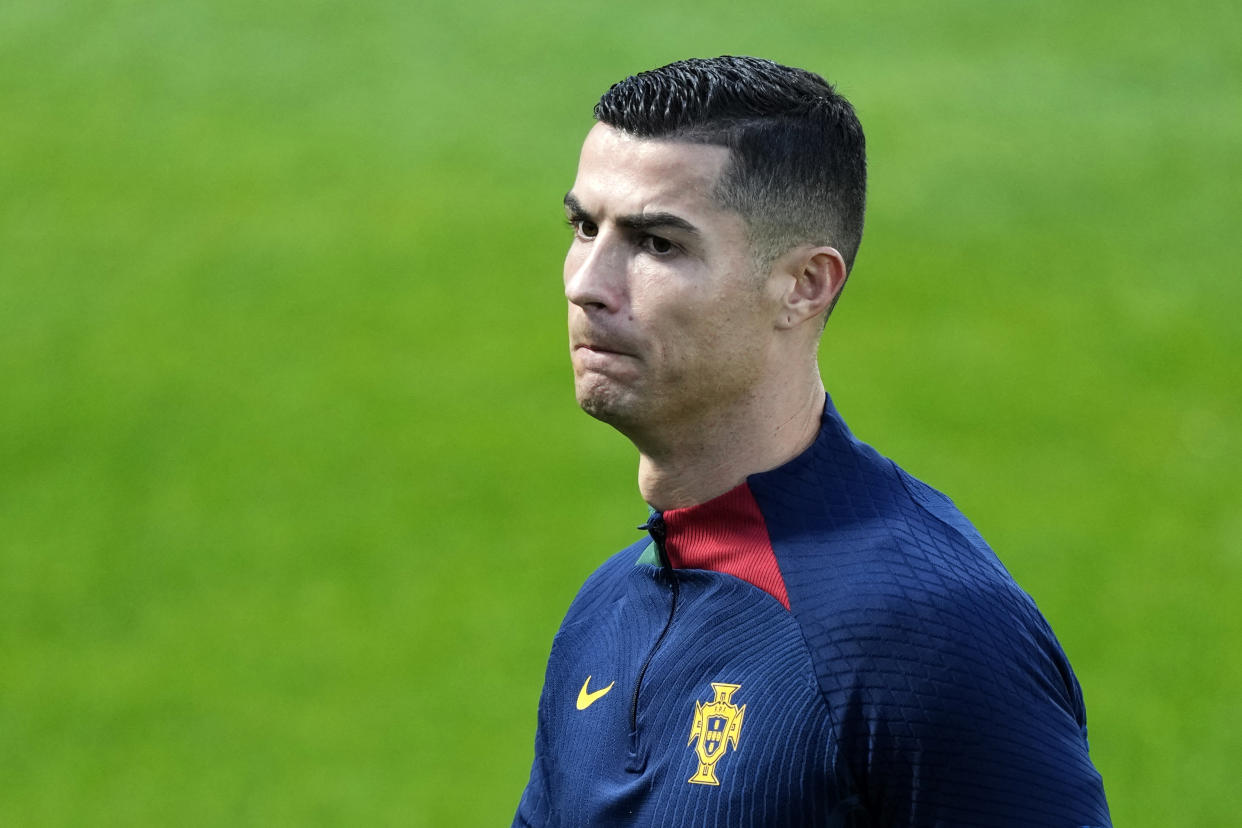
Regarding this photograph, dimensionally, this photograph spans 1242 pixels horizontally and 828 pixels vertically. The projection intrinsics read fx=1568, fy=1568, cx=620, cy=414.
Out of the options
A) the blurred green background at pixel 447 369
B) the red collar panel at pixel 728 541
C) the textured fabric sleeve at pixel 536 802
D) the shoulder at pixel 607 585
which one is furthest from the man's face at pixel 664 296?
the blurred green background at pixel 447 369

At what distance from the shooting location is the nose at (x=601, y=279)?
268cm

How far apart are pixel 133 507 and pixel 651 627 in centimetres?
857

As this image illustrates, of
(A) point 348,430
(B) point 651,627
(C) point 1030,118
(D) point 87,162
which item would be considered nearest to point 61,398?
(A) point 348,430

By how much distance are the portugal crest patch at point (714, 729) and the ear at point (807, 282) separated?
0.65 m

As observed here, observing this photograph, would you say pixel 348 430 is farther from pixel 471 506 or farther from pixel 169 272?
pixel 169 272

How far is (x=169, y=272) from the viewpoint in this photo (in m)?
12.6

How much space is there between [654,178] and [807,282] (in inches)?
13.4

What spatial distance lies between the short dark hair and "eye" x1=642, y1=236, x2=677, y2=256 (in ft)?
0.38

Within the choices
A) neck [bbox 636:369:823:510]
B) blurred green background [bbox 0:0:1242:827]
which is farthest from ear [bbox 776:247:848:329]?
blurred green background [bbox 0:0:1242:827]

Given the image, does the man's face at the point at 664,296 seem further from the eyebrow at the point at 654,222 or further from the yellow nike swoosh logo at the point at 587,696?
the yellow nike swoosh logo at the point at 587,696

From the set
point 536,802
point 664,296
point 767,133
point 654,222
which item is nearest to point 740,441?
point 664,296

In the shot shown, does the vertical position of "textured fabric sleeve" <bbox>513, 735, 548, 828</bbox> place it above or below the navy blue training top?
below

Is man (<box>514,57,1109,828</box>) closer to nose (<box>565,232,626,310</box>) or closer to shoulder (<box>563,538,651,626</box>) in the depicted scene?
nose (<box>565,232,626,310</box>)

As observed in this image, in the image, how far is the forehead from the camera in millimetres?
2641
